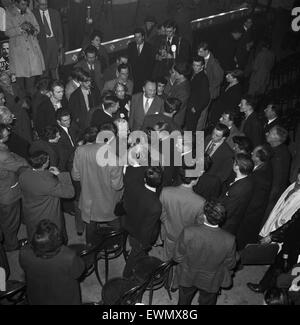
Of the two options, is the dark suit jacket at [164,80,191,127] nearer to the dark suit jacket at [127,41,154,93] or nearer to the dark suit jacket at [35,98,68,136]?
the dark suit jacket at [127,41,154,93]

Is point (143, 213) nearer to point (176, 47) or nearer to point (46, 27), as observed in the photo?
point (176, 47)

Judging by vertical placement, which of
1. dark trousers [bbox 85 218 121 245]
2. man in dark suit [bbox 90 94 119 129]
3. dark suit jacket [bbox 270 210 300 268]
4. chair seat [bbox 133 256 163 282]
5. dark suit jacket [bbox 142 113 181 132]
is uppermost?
man in dark suit [bbox 90 94 119 129]

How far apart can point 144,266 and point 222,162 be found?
162 cm

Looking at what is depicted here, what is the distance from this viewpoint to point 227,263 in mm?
3453

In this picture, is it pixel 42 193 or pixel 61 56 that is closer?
pixel 42 193

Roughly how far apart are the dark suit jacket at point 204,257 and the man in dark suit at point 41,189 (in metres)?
1.33

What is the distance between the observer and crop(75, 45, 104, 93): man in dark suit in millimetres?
6332

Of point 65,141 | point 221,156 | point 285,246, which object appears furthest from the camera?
point 65,141

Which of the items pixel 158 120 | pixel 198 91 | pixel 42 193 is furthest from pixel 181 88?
pixel 42 193

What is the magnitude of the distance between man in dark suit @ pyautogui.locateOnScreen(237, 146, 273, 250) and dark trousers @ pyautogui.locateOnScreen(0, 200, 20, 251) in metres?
2.63

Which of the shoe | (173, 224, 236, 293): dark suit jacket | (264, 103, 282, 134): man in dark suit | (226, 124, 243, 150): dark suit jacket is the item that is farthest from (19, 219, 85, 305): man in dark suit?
(264, 103, 282, 134): man in dark suit

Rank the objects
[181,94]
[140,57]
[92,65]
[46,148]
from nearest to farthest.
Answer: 1. [46,148]
2. [181,94]
3. [92,65]
4. [140,57]

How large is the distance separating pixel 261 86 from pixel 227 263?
4.91m

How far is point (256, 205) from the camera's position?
4172 mm
